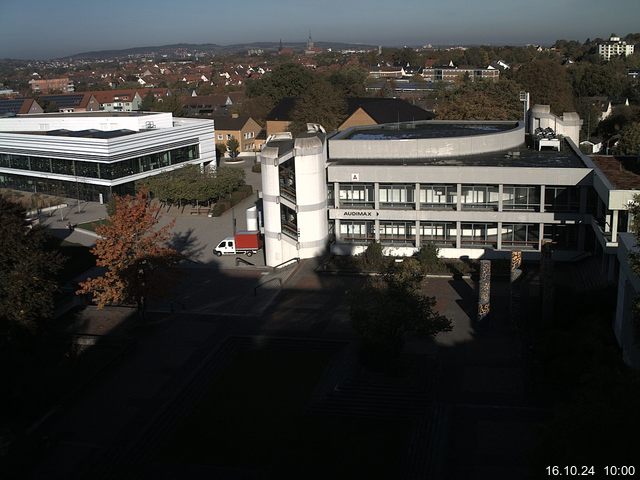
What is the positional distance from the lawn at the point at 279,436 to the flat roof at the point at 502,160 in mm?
14119

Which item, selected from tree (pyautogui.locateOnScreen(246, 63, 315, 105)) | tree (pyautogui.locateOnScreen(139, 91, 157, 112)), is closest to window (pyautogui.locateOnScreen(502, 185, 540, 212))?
tree (pyautogui.locateOnScreen(246, 63, 315, 105))

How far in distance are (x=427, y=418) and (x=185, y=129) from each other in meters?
37.1

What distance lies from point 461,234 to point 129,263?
1430 centimetres

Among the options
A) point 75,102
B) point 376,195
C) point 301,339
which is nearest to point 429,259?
point 376,195

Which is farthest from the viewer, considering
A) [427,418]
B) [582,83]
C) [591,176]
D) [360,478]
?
[582,83]

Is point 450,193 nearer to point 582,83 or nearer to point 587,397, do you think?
point 587,397

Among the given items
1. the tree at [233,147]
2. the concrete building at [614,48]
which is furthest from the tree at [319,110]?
the concrete building at [614,48]

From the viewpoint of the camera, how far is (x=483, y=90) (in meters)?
57.5

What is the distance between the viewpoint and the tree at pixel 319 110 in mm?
59031

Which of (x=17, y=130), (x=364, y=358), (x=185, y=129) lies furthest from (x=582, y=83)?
(x=364, y=358)

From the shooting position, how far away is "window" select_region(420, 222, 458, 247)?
30734mm

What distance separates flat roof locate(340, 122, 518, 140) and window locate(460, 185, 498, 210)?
194 inches

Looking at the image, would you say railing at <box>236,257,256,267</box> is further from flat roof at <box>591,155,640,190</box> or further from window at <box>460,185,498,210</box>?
flat roof at <box>591,155,640,190</box>
